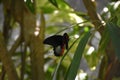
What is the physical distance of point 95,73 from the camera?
1.06m

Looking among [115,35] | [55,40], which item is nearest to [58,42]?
[55,40]

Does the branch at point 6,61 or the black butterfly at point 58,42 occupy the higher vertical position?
the black butterfly at point 58,42

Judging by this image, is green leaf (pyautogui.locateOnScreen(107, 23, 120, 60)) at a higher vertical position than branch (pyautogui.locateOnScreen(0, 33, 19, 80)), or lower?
higher

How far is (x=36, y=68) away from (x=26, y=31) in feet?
0.35

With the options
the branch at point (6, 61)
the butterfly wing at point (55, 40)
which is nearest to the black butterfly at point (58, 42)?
the butterfly wing at point (55, 40)

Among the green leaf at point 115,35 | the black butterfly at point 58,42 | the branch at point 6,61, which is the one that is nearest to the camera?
the green leaf at point 115,35

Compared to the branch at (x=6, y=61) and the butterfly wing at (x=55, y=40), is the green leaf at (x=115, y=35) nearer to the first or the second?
the butterfly wing at (x=55, y=40)

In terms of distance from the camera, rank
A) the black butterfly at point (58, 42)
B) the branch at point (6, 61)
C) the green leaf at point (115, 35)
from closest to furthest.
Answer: the green leaf at point (115, 35) < the black butterfly at point (58, 42) < the branch at point (6, 61)

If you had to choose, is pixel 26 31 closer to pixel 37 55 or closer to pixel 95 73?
pixel 37 55

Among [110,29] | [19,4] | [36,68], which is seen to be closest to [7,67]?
[36,68]

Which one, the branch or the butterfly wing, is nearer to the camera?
the butterfly wing

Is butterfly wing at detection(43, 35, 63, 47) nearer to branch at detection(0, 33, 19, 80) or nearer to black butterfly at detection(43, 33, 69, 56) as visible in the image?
black butterfly at detection(43, 33, 69, 56)

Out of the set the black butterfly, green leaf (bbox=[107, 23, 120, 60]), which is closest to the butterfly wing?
the black butterfly

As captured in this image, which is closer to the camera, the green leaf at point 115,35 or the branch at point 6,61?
the green leaf at point 115,35
